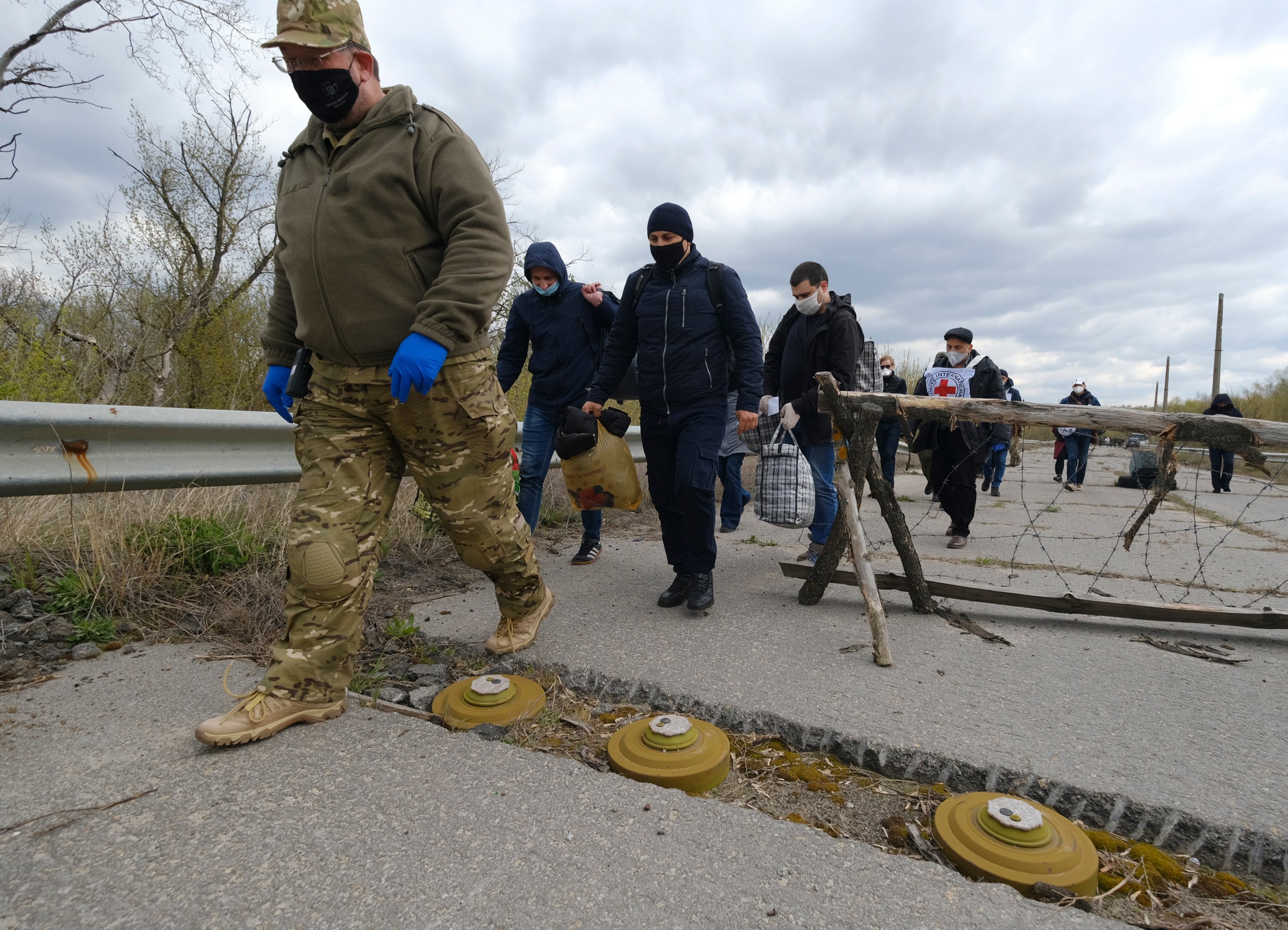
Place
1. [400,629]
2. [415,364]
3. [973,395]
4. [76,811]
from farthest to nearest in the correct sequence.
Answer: [973,395] < [400,629] < [415,364] < [76,811]

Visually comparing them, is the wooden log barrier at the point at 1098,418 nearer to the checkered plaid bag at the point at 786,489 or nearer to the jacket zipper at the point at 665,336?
the checkered plaid bag at the point at 786,489

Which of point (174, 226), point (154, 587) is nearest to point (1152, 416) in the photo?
point (154, 587)

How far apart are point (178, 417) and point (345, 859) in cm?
238

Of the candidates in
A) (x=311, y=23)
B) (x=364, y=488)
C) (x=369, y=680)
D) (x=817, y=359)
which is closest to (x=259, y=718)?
(x=369, y=680)

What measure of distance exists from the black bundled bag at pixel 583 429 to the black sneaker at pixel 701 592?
102cm

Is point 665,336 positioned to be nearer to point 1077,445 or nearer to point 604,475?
point 604,475

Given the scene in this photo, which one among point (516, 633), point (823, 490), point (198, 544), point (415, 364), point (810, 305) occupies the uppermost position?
point (810, 305)

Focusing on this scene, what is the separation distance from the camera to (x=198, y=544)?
3.25m

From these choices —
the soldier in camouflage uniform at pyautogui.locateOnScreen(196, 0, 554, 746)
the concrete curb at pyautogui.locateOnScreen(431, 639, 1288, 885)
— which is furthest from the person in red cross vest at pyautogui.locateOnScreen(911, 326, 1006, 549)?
the soldier in camouflage uniform at pyautogui.locateOnScreen(196, 0, 554, 746)

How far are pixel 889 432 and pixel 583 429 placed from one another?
5.62 meters

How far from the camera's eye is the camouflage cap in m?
2.15

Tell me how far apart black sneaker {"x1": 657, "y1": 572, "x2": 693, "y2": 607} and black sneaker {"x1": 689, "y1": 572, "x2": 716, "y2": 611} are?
0.16 ft

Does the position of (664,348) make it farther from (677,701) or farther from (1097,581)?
(1097,581)

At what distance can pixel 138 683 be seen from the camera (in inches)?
93.0
